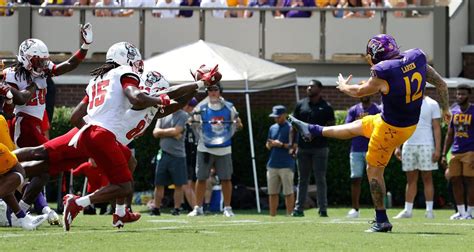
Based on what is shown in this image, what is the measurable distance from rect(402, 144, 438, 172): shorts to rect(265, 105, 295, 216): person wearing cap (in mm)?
2032

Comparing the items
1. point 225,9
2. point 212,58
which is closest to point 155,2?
point 225,9

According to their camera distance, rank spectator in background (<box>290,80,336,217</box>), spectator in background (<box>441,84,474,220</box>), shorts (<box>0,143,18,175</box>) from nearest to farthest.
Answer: shorts (<box>0,143,18,175</box>), spectator in background (<box>441,84,474,220</box>), spectator in background (<box>290,80,336,217</box>)

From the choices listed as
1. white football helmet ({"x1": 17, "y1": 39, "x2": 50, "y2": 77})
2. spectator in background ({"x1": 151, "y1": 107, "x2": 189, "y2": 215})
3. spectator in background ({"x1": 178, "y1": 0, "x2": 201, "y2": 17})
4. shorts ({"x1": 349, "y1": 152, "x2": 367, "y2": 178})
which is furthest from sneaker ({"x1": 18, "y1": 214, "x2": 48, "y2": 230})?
spectator in background ({"x1": 178, "y1": 0, "x2": 201, "y2": 17})

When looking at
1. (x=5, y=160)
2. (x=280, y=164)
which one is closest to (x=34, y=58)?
(x=5, y=160)

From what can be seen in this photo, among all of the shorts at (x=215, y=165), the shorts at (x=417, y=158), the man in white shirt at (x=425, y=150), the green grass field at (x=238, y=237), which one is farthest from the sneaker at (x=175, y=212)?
the green grass field at (x=238, y=237)

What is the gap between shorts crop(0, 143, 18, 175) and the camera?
40.7 ft

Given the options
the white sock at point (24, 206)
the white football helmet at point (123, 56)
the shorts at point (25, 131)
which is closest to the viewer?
the white football helmet at point (123, 56)

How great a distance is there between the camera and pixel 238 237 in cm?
1184

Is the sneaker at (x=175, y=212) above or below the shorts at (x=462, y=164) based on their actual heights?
below

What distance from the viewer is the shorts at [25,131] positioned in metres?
14.7

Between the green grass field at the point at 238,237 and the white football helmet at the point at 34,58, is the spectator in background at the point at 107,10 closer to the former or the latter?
the white football helmet at the point at 34,58

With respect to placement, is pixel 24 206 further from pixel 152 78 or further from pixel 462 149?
pixel 462 149

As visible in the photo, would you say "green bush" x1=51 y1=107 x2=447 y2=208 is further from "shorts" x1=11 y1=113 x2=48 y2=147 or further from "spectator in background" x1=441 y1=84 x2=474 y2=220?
"shorts" x1=11 y1=113 x2=48 y2=147

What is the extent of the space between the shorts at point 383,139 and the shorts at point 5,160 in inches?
141
